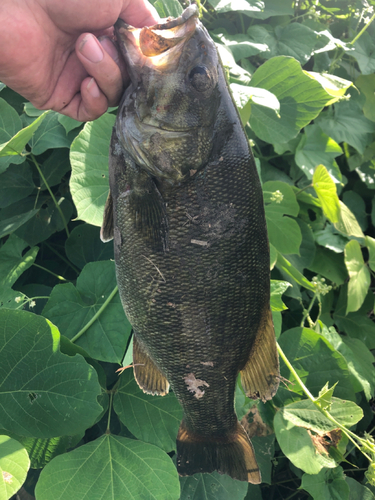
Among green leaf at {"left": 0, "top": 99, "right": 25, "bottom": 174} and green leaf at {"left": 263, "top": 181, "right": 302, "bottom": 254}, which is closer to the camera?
green leaf at {"left": 0, "top": 99, "right": 25, "bottom": 174}

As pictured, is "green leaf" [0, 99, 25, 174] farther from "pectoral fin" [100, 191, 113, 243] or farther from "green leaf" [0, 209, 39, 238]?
"pectoral fin" [100, 191, 113, 243]

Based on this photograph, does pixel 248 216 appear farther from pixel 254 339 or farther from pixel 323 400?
pixel 323 400

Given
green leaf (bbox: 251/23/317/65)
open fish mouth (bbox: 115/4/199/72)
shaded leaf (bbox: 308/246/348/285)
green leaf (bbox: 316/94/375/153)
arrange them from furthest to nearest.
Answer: green leaf (bbox: 316/94/375/153) → shaded leaf (bbox: 308/246/348/285) → green leaf (bbox: 251/23/317/65) → open fish mouth (bbox: 115/4/199/72)

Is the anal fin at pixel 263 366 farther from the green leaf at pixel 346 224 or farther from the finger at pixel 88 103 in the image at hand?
the green leaf at pixel 346 224

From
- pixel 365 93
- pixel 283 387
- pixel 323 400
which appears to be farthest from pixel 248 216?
pixel 365 93

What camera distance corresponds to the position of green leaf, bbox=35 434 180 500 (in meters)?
1.13

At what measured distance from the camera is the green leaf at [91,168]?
138cm

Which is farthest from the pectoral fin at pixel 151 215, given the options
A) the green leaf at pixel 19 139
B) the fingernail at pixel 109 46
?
the green leaf at pixel 19 139

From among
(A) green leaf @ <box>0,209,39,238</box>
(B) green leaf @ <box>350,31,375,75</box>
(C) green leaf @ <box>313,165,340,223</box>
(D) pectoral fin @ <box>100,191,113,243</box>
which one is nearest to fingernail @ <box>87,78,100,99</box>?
(D) pectoral fin @ <box>100,191,113,243</box>

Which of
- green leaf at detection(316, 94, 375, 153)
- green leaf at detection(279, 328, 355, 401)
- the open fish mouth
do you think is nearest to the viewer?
the open fish mouth

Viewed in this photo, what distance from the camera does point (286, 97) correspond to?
1619 mm

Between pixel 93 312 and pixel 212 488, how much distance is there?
83cm

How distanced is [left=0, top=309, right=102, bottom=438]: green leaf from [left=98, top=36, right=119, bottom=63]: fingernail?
2.58 feet

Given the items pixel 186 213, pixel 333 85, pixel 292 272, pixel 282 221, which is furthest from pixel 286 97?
pixel 186 213
